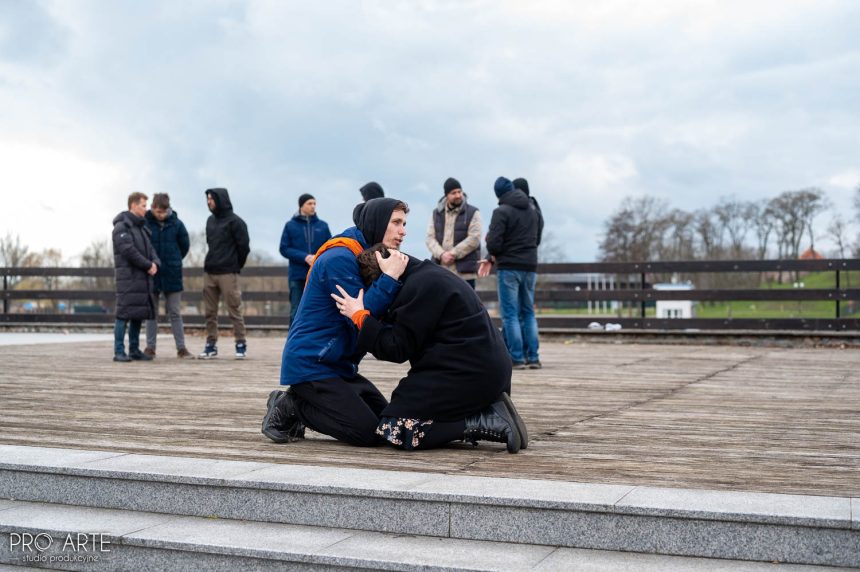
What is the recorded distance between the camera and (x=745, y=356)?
12508 millimetres

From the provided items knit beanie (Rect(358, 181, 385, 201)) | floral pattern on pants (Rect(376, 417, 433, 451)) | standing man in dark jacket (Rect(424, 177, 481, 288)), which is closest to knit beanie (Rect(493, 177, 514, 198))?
standing man in dark jacket (Rect(424, 177, 481, 288))

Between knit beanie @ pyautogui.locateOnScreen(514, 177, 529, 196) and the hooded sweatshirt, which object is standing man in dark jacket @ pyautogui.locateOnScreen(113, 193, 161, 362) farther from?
the hooded sweatshirt

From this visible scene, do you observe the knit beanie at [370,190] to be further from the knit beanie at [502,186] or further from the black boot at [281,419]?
the black boot at [281,419]

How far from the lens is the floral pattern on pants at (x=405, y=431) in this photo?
490 centimetres

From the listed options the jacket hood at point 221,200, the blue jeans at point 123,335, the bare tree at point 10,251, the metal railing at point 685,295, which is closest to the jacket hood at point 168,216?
the jacket hood at point 221,200

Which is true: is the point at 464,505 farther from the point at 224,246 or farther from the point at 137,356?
the point at 137,356

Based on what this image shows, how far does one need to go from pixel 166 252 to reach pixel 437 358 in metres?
7.69

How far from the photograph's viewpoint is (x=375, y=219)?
497cm

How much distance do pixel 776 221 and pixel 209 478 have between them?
70108 mm

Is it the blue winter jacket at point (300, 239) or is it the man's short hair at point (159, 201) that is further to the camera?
the man's short hair at point (159, 201)

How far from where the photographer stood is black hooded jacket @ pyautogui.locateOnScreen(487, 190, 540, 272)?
10.1m

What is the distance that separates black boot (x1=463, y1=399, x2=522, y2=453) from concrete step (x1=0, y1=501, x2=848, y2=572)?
1.18 metres

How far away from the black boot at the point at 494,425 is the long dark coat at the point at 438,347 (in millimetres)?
60

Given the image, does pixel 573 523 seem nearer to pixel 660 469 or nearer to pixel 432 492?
pixel 432 492
